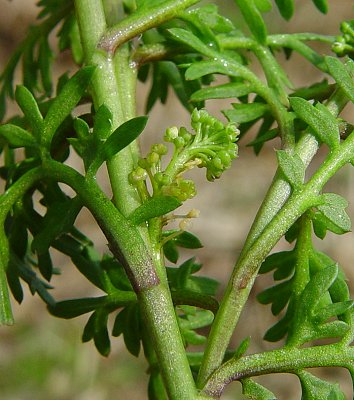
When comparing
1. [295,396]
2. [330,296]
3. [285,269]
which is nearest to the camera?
[330,296]

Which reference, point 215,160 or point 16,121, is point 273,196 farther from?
point 16,121

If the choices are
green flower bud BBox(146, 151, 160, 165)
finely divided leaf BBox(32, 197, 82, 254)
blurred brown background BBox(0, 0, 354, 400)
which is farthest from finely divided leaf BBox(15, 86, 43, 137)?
blurred brown background BBox(0, 0, 354, 400)

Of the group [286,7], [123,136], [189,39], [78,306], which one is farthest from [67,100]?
[286,7]

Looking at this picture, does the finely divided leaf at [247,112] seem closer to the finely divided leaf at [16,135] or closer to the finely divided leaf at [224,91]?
the finely divided leaf at [224,91]

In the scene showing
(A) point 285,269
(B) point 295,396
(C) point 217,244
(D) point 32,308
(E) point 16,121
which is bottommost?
(B) point 295,396

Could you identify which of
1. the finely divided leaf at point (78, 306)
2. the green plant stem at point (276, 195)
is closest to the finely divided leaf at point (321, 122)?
the green plant stem at point (276, 195)

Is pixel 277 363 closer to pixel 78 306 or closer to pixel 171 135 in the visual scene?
pixel 171 135

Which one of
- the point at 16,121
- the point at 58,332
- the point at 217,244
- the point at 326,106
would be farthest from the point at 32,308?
the point at 326,106
